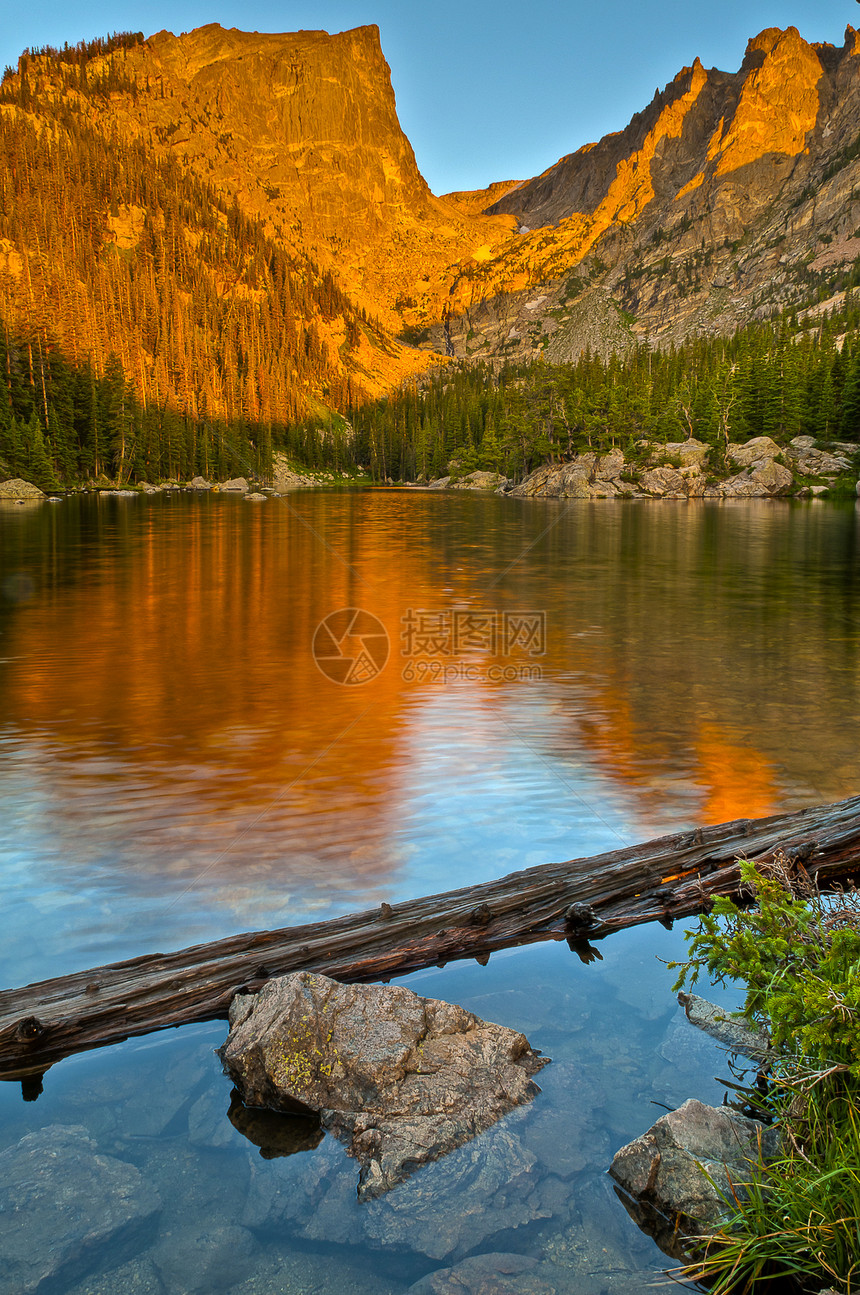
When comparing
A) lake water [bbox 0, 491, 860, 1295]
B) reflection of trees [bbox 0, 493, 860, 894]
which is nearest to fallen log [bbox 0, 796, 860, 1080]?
lake water [bbox 0, 491, 860, 1295]

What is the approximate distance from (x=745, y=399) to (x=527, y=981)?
326 ft

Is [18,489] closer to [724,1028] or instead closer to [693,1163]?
[724,1028]

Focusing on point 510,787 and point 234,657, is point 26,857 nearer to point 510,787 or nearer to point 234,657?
point 510,787

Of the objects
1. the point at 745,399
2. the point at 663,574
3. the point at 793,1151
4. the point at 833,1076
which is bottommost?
the point at 793,1151

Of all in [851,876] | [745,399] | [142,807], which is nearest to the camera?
[851,876]

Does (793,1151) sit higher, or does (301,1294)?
(793,1151)

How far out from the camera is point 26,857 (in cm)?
776

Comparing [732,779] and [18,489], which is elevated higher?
[18,489]

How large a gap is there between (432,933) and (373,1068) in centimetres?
129

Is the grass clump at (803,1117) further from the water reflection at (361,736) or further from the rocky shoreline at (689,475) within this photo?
the rocky shoreline at (689,475)

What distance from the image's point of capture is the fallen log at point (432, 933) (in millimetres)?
4719

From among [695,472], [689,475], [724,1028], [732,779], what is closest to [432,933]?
[724,1028]

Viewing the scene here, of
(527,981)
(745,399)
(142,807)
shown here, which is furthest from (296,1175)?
(745,399)
